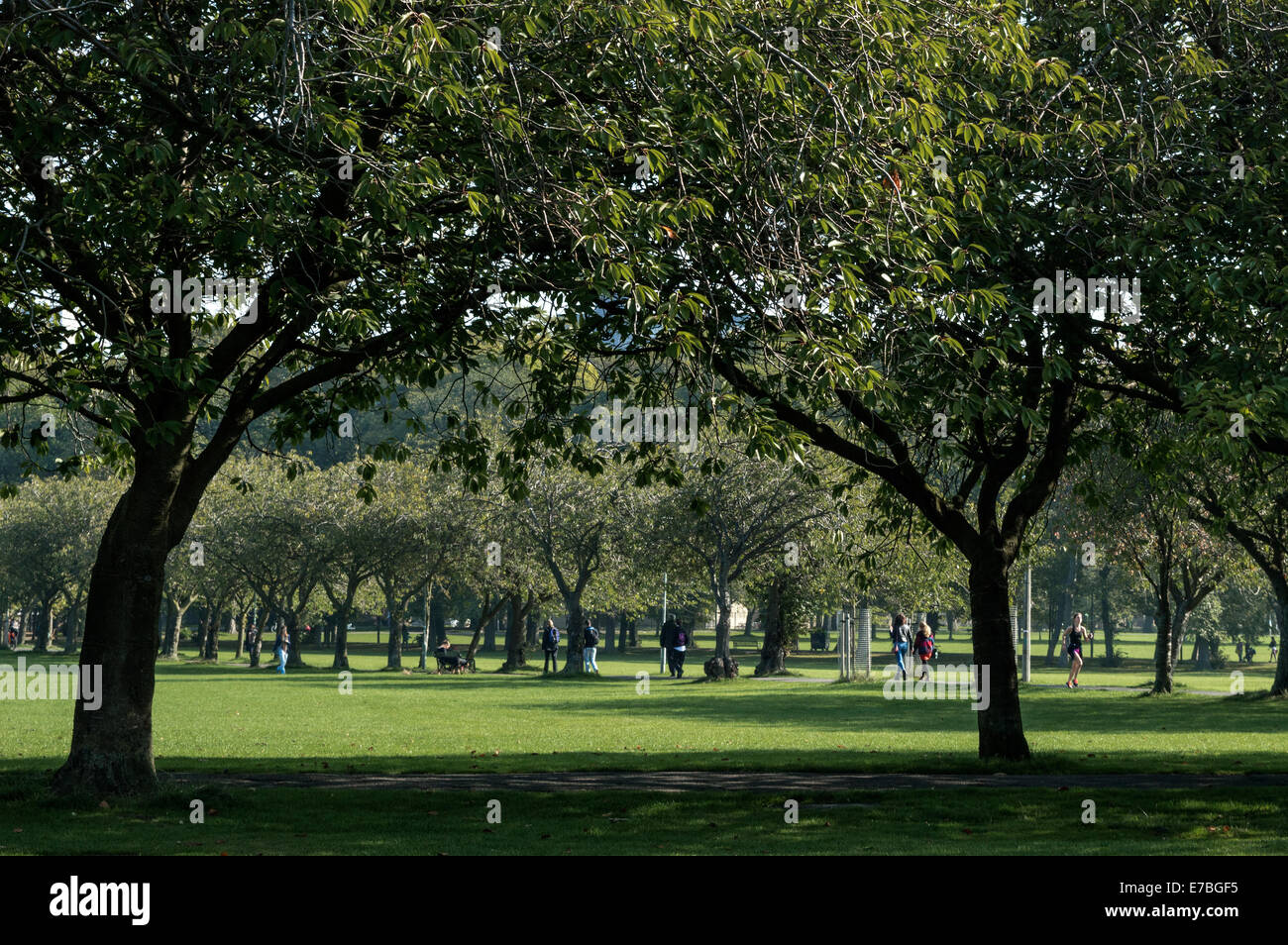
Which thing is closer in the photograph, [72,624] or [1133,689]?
[1133,689]

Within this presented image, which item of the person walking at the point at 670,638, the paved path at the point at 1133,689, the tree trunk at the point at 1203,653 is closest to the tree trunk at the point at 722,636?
the person walking at the point at 670,638

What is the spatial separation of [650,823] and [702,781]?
320 cm

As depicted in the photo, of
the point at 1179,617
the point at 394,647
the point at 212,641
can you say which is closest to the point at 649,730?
the point at 1179,617

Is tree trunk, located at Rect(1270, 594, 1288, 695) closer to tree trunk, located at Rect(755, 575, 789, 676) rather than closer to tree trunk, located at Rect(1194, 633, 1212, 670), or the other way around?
tree trunk, located at Rect(755, 575, 789, 676)

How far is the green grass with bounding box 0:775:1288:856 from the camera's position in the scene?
33.7 feet

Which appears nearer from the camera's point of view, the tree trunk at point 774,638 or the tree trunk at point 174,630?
the tree trunk at point 774,638

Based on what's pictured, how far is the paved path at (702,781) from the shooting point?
14344 mm

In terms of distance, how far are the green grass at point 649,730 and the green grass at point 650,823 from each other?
2.74 metres

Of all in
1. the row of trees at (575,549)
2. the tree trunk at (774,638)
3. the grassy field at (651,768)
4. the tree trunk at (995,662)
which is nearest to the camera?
the grassy field at (651,768)

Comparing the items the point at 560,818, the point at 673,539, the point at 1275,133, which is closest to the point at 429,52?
the point at 560,818

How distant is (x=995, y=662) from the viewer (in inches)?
651

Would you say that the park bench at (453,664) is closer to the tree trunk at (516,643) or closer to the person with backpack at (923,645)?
the tree trunk at (516,643)

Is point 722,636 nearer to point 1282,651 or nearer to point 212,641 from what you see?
point 1282,651

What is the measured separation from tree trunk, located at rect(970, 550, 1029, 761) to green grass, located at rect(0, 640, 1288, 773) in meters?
0.49
